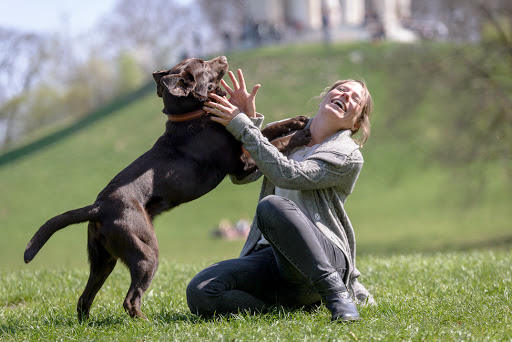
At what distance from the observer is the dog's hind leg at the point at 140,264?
3.70 meters

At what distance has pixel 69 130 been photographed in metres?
33.9

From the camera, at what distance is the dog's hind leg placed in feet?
12.1

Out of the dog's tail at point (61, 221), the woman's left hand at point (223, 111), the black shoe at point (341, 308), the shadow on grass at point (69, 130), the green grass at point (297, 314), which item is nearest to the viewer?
the green grass at point (297, 314)

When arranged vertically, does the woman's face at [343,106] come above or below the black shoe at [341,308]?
above

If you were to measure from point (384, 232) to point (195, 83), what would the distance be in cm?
1846

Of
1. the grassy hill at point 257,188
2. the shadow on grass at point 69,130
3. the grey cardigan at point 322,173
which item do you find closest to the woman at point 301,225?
the grey cardigan at point 322,173

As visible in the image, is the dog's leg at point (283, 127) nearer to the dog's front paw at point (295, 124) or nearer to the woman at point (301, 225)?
the dog's front paw at point (295, 124)

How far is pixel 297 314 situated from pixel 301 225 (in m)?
0.59

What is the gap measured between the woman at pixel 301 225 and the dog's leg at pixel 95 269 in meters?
0.57

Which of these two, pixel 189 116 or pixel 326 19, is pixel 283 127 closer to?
pixel 189 116

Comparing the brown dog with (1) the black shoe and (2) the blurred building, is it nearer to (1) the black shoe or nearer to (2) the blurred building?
(1) the black shoe

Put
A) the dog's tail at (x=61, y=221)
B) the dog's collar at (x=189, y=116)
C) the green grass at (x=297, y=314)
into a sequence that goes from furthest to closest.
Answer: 1. the dog's collar at (x=189, y=116)
2. the dog's tail at (x=61, y=221)
3. the green grass at (x=297, y=314)

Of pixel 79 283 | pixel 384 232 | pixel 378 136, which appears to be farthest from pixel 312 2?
pixel 79 283

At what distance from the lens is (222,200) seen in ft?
84.5
